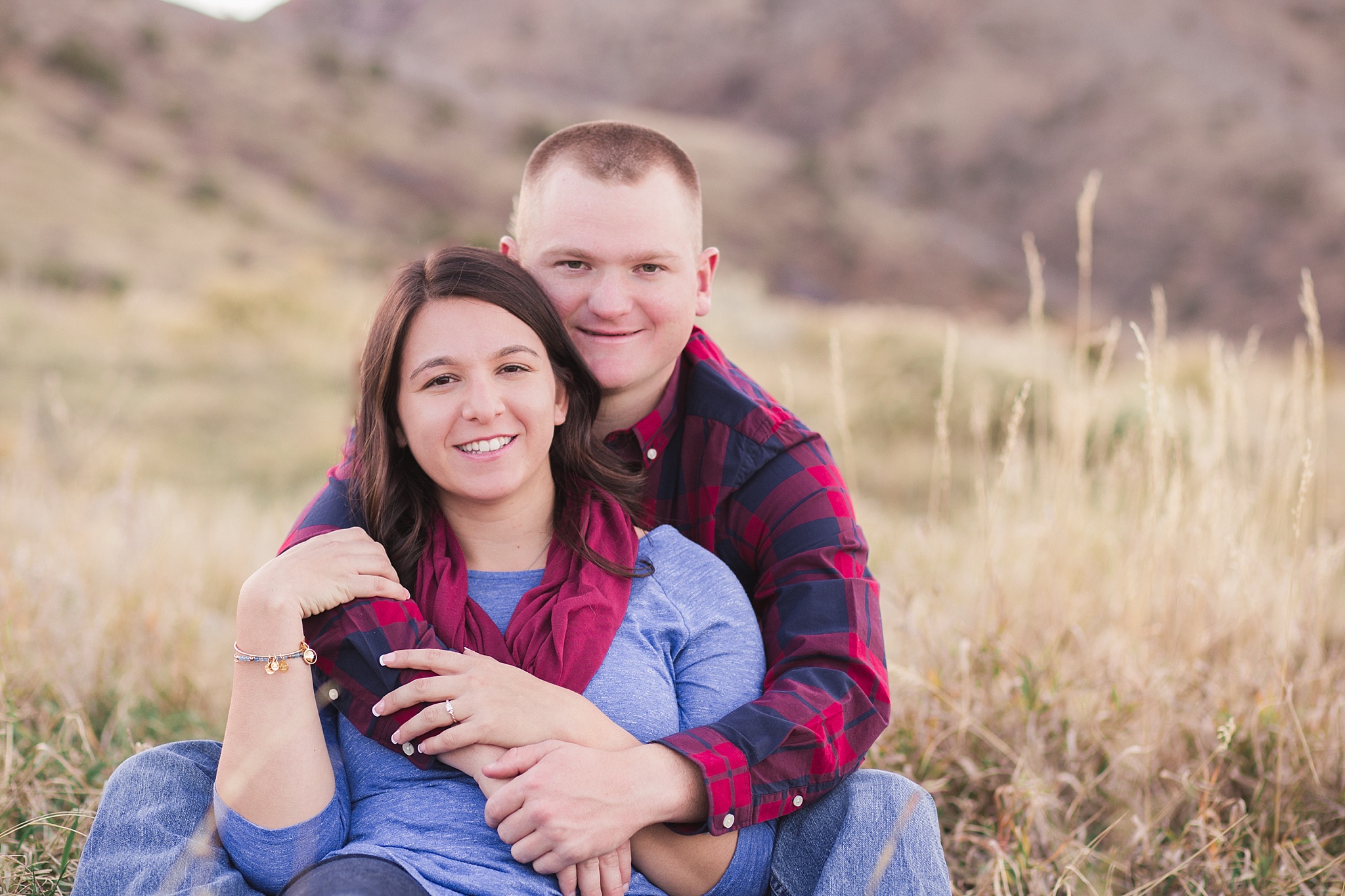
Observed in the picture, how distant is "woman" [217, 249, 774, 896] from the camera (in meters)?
1.74

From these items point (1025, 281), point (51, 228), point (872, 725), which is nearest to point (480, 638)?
point (872, 725)

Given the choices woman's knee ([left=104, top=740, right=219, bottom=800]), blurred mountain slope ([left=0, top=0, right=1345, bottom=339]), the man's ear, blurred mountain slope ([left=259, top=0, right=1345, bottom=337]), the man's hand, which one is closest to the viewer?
the man's hand

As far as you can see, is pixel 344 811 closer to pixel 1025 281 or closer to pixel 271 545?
pixel 271 545

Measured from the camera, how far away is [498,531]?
214 centimetres

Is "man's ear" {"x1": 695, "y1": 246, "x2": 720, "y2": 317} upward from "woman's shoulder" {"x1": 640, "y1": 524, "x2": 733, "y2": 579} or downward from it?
upward

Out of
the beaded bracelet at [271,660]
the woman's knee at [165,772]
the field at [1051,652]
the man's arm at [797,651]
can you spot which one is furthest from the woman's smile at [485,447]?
the field at [1051,652]

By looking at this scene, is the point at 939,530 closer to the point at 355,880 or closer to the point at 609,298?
the point at 609,298

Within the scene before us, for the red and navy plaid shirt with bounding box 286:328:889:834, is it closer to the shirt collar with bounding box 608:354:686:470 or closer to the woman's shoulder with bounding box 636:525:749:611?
the shirt collar with bounding box 608:354:686:470

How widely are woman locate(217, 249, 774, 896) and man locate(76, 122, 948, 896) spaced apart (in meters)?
0.09

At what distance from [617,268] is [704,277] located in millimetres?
442

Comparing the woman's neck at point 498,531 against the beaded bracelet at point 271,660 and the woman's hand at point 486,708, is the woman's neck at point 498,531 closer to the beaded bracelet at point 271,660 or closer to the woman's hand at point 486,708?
the woman's hand at point 486,708

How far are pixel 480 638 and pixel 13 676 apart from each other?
1972 mm

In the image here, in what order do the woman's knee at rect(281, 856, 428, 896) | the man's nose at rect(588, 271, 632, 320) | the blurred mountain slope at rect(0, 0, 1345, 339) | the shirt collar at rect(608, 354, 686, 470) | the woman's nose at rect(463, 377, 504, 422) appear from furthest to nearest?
the blurred mountain slope at rect(0, 0, 1345, 339), the shirt collar at rect(608, 354, 686, 470), the man's nose at rect(588, 271, 632, 320), the woman's nose at rect(463, 377, 504, 422), the woman's knee at rect(281, 856, 428, 896)

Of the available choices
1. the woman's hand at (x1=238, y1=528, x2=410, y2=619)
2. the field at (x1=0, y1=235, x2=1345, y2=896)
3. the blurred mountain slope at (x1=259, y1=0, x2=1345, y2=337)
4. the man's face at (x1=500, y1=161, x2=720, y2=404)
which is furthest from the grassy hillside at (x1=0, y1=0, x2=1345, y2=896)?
the blurred mountain slope at (x1=259, y1=0, x2=1345, y2=337)
